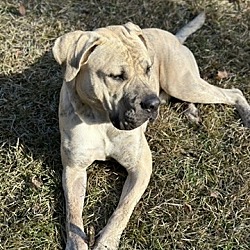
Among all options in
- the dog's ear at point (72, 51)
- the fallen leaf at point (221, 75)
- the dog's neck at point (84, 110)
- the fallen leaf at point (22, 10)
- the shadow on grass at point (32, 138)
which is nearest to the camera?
the dog's ear at point (72, 51)

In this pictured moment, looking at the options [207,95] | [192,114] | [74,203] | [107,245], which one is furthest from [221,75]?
[107,245]

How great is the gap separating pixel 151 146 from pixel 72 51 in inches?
44.2

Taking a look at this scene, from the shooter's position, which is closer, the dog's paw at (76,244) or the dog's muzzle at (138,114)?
the dog's muzzle at (138,114)

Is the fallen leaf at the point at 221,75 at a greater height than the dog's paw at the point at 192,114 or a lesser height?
greater

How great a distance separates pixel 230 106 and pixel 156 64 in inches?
26.5

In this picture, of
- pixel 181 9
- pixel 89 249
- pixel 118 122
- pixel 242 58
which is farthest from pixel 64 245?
pixel 181 9

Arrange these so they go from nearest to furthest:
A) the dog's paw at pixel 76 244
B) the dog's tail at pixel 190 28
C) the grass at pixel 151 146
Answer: the dog's paw at pixel 76 244
the grass at pixel 151 146
the dog's tail at pixel 190 28

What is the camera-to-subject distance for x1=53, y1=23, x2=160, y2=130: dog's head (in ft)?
10.5

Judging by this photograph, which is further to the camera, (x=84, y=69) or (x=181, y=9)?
(x=181, y=9)

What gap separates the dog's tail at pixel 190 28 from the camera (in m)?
4.76

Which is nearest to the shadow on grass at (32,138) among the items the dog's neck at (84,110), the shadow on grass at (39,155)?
the shadow on grass at (39,155)

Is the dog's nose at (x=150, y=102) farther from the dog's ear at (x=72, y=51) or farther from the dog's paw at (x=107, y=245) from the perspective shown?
the dog's paw at (x=107, y=245)

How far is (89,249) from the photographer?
3.36 metres

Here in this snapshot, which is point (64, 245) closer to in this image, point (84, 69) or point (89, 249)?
point (89, 249)
